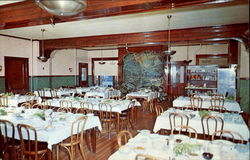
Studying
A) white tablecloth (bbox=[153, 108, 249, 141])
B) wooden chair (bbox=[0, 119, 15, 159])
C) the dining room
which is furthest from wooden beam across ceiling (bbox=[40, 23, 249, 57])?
wooden chair (bbox=[0, 119, 15, 159])

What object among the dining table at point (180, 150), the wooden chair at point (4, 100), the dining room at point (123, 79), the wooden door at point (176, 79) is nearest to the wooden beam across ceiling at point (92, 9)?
A: the dining room at point (123, 79)

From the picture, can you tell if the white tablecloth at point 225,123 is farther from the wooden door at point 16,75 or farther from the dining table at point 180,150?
the wooden door at point 16,75

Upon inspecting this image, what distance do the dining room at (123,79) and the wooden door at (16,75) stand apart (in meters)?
0.05

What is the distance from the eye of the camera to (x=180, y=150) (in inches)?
92.9

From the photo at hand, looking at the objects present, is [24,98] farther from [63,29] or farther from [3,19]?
[3,19]

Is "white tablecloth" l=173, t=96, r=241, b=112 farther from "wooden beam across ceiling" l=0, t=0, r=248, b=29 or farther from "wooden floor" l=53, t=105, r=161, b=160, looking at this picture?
"wooden beam across ceiling" l=0, t=0, r=248, b=29

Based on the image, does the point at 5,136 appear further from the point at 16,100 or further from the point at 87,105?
the point at 16,100

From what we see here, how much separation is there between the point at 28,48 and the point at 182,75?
8307 millimetres

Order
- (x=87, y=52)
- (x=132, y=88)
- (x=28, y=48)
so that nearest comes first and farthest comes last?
(x=28, y=48) → (x=132, y=88) → (x=87, y=52)

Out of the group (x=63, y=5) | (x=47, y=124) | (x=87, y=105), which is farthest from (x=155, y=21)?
(x=63, y=5)

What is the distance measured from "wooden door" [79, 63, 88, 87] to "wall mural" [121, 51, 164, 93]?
295cm

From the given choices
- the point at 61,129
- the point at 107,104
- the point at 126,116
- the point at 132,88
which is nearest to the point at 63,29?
the point at 107,104

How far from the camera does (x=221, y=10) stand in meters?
5.11

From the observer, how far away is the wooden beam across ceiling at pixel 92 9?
3271 millimetres
